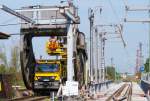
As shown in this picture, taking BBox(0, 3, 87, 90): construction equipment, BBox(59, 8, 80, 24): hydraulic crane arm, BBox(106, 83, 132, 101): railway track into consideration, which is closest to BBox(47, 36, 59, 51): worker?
BBox(0, 3, 87, 90): construction equipment

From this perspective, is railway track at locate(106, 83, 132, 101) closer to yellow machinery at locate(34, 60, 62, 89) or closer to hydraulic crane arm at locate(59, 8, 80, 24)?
yellow machinery at locate(34, 60, 62, 89)

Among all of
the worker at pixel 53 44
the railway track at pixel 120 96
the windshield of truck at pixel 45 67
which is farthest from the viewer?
the railway track at pixel 120 96

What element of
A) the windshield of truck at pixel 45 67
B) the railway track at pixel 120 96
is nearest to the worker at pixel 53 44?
the windshield of truck at pixel 45 67

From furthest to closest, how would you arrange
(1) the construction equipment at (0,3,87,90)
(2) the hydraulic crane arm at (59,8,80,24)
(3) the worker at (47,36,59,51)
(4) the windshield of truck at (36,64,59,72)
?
1. (4) the windshield of truck at (36,64,59,72)
2. (3) the worker at (47,36,59,51)
3. (1) the construction equipment at (0,3,87,90)
4. (2) the hydraulic crane arm at (59,8,80,24)

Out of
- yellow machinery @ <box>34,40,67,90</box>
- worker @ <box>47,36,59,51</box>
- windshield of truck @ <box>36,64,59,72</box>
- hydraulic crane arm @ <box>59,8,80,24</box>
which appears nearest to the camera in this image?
hydraulic crane arm @ <box>59,8,80,24</box>

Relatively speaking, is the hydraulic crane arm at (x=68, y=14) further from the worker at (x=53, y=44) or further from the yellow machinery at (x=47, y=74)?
the yellow machinery at (x=47, y=74)

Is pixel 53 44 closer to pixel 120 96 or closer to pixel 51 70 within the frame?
pixel 51 70

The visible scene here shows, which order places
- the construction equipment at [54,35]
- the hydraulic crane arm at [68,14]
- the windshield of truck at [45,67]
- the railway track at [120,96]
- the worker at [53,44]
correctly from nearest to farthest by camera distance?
the hydraulic crane arm at [68,14]
the construction equipment at [54,35]
the worker at [53,44]
the windshield of truck at [45,67]
the railway track at [120,96]

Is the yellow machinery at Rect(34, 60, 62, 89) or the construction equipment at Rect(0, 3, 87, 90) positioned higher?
the construction equipment at Rect(0, 3, 87, 90)

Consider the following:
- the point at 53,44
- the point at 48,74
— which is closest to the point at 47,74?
the point at 48,74

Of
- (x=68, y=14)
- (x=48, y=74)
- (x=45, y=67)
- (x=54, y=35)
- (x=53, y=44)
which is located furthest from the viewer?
(x=45, y=67)

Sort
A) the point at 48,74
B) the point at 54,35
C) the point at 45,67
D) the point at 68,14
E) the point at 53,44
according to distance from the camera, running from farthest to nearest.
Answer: the point at 45,67 < the point at 48,74 < the point at 54,35 < the point at 53,44 < the point at 68,14

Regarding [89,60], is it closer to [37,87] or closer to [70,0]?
[37,87]

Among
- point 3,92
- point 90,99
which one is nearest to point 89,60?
point 90,99
